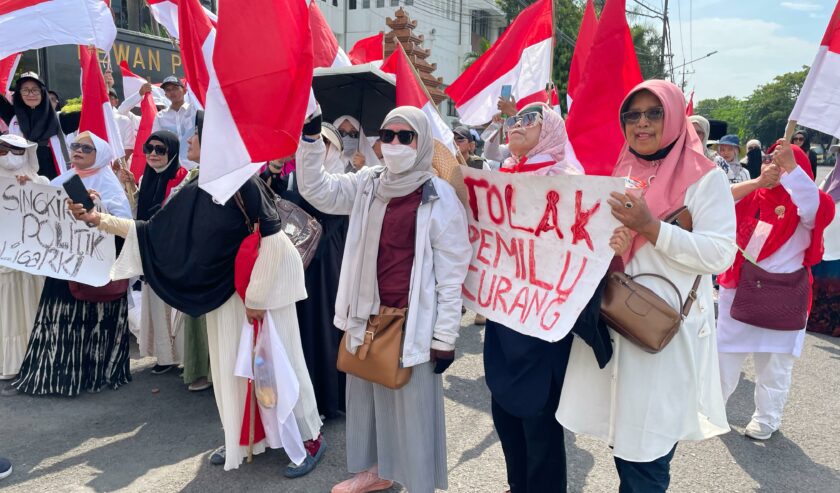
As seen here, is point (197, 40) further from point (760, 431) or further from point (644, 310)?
point (760, 431)

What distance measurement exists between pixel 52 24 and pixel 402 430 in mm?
3740

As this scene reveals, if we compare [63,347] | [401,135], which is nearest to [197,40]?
[401,135]

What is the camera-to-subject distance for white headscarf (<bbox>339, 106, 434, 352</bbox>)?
9.06 ft

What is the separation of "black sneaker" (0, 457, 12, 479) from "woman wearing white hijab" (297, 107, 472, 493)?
6.91ft

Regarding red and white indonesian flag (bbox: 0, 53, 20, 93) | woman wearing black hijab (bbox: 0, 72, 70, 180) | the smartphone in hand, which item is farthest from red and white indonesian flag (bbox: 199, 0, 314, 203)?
red and white indonesian flag (bbox: 0, 53, 20, 93)

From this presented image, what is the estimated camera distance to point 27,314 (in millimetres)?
A: 4754

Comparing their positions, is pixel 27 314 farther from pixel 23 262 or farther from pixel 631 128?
pixel 631 128

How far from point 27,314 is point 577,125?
444 cm

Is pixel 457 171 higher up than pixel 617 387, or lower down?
higher up

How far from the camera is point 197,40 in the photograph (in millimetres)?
2844

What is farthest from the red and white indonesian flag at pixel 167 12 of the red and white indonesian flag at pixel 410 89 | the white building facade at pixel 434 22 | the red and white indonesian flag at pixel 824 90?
the white building facade at pixel 434 22

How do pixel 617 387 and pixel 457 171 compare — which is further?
pixel 457 171

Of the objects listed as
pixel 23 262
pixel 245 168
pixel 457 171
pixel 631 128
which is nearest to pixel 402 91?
pixel 457 171

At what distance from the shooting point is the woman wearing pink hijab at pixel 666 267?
212 cm
